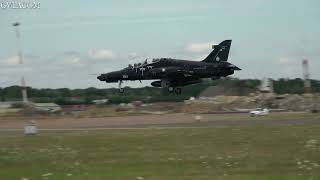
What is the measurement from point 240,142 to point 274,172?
1390 centimetres

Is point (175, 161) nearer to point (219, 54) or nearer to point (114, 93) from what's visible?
point (219, 54)

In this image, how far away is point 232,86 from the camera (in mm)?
147125

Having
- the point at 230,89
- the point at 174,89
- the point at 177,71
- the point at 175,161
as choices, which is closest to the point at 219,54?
the point at 177,71

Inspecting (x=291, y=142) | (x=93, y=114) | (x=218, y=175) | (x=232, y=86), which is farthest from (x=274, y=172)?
(x=232, y=86)

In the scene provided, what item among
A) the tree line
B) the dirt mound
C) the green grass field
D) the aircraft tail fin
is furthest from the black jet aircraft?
the dirt mound

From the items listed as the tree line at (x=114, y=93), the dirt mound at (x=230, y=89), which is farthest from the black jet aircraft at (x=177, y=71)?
the dirt mound at (x=230, y=89)

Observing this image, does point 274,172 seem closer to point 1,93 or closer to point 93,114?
point 93,114

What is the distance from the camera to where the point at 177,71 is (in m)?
59.6

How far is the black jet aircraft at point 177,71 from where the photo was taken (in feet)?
188

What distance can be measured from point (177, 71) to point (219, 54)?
16.0ft

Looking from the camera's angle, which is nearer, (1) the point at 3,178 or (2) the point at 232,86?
(1) the point at 3,178

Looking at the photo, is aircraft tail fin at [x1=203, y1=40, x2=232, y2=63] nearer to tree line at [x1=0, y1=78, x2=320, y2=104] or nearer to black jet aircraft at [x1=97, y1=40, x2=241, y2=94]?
black jet aircraft at [x1=97, y1=40, x2=241, y2=94]

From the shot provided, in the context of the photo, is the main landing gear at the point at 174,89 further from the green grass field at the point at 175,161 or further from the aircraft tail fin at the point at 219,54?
the green grass field at the point at 175,161

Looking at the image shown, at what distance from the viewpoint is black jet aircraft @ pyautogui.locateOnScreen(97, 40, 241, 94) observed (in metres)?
57.2
